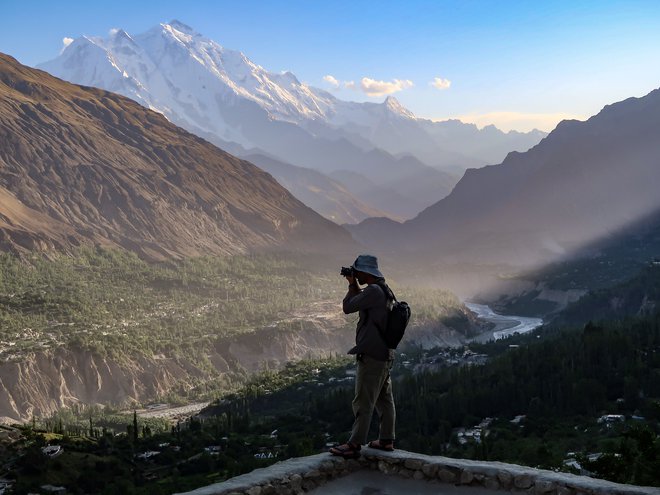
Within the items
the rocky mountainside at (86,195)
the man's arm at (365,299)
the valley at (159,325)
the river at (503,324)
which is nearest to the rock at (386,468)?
the man's arm at (365,299)

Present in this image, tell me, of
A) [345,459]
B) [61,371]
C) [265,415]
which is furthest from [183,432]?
[345,459]

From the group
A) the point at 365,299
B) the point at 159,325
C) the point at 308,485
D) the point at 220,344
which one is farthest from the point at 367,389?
the point at 159,325

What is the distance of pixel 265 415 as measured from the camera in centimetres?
7594

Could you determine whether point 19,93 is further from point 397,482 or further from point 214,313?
point 397,482

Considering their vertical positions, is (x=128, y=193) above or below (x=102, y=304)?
above

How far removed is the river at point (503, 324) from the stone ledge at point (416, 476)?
121870 mm

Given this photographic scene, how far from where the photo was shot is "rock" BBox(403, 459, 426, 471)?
38.2 ft

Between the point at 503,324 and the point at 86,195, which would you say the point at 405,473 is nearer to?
the point at 503,324

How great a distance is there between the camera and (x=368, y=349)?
11.3 meters

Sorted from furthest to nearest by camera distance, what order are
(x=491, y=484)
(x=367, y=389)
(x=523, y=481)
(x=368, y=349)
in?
1. (x=367, y=389)
2. (x=368, y=349)
3. (x=491, y=484)
4. (x=523, y=481)

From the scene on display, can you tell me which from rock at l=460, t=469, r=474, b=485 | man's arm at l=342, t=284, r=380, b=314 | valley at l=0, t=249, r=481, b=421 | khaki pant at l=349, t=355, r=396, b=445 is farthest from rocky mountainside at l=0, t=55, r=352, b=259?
rock at l=460, t=469, r=474, b=485

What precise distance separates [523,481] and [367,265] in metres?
4.17

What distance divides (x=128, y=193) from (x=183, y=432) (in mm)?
129128

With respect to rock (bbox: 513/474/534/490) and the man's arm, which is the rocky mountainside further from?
rock (bbox: 513/474/534/490)
